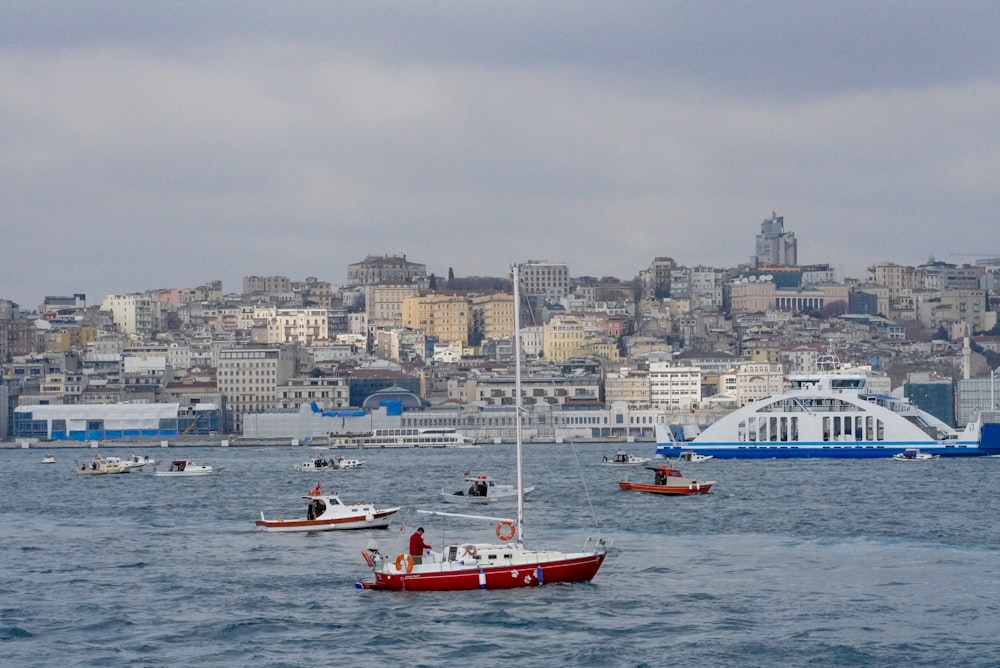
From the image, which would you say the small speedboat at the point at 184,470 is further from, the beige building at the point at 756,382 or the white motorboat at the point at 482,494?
the beige building at the point at 756,382

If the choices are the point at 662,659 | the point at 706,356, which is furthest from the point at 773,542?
the point at 706,356

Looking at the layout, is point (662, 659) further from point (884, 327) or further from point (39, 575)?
point (884, 327)

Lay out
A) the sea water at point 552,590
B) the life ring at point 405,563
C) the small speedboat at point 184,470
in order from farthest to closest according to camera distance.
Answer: the small speedboat at point 184,470, the life ring at point 405,563, the sea water at point 552,590

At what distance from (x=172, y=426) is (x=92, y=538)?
290 feet

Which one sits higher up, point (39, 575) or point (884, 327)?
point (884, 327)

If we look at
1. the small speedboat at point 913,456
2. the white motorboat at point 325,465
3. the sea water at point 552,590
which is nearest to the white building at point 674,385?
the small speedboat at point 913,456

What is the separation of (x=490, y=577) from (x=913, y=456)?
4716cm

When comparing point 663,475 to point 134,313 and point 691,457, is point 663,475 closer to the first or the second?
point 691,457

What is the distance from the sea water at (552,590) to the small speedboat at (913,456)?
22.5 m

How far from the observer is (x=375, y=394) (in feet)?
426

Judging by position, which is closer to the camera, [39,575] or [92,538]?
[39,575]

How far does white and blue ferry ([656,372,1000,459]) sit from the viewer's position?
7262 centimetres

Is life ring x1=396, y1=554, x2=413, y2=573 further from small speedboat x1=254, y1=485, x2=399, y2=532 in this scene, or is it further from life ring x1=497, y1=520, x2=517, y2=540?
small speedboat x1=254, y1=485, x2=399, y2=532

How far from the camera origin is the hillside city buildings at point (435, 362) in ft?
407
